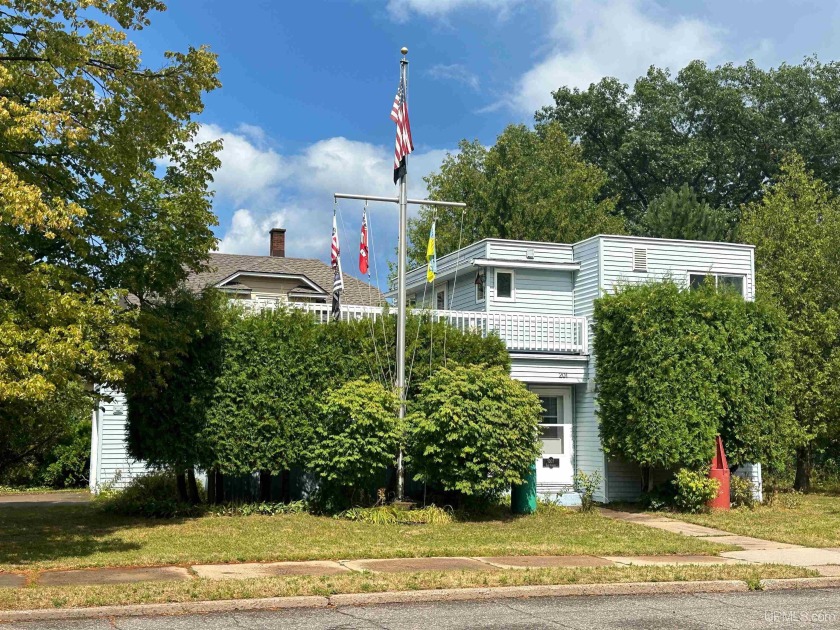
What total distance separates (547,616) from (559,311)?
16.8 m

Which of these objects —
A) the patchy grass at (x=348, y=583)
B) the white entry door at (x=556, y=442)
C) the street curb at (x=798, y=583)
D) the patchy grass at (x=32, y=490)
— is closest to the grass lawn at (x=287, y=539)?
the patchy grass at (x=348, y=583)

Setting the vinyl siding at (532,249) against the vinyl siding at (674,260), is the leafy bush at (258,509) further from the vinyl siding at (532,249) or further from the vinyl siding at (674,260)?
the vinyl siding at (674,260)

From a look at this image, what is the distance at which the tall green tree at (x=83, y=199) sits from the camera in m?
12.5

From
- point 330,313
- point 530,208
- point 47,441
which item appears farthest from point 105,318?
point 530,208

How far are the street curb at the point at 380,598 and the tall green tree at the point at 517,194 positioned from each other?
94.3 ft

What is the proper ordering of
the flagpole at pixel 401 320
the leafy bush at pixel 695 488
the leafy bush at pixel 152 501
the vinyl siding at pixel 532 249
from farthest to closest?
the vinyl siding at pixel 532 249
the leafy bush at pixel 695 488
the flagpole at pixel 401 320
the leafy bush at pixel 152 501

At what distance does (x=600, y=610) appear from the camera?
9922mm

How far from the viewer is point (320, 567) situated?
1208 centimetres

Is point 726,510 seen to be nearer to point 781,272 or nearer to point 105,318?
point 781,272

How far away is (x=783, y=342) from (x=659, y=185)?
35.0 m

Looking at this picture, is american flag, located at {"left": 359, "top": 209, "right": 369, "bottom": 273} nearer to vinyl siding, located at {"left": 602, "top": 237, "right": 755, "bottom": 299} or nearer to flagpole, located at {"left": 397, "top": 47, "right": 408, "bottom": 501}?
flagpole, located at {"left": 397, "top": 47, "right": 408, "bottom": 501}

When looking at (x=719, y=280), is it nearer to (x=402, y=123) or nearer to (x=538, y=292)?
(x=538, y=292)

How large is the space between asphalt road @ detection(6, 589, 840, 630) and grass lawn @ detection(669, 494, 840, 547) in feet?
18.2

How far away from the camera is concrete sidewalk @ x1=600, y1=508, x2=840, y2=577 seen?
13.1 metres
